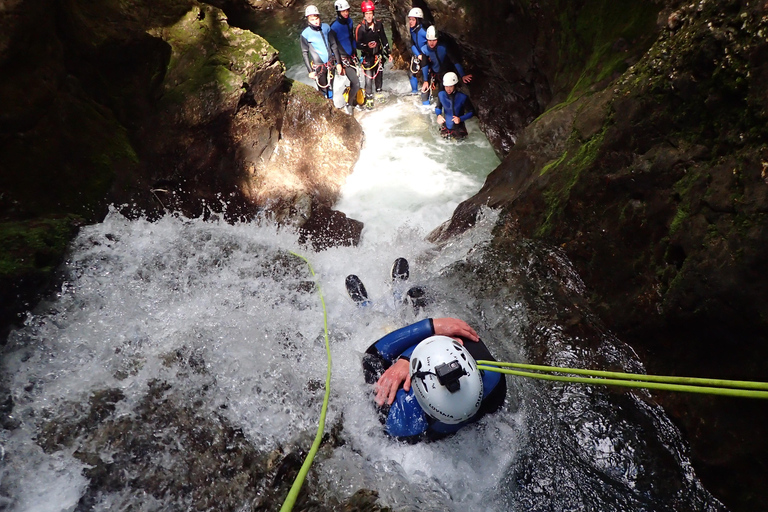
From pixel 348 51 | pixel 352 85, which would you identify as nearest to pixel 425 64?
pixel 352 85

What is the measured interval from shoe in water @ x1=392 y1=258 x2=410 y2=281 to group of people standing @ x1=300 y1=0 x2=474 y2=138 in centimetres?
438

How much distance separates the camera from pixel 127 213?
4.57m

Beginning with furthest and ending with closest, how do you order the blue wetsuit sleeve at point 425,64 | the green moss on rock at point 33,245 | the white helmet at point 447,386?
the blue wetsuit sleeve at point 425,64 < the green moss on rock at point 33,245 < the white helmet at point 447,386

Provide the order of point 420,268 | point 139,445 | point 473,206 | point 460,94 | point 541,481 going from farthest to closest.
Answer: point 460,94
point 473,206
point 420,268
point 541,481
point 139,445

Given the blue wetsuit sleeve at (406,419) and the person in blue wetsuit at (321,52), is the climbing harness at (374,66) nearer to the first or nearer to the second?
the person in blue wetsuit at (321,52)

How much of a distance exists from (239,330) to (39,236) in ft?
6.16

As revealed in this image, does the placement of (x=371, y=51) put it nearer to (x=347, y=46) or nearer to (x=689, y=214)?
(x=347, y=46)

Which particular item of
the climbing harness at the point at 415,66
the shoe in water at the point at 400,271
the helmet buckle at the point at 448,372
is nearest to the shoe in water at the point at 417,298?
the shoe in water at the point at 400,271

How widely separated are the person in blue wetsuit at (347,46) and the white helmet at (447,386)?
7241 mm

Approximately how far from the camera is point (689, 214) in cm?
251

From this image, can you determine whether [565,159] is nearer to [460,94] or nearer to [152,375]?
[152,375]

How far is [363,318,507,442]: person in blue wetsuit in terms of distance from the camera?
2463 mm

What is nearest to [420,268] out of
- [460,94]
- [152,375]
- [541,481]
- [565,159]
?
[565,159]

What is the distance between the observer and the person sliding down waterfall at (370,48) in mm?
8617
